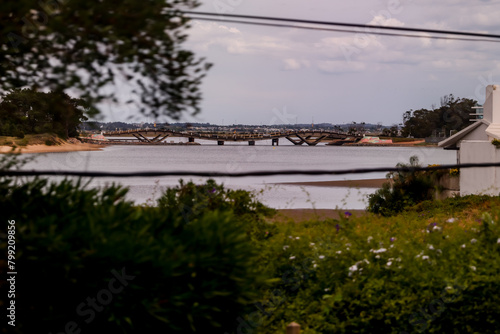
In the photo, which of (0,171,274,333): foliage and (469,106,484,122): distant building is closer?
(0,171,274,333): foliage

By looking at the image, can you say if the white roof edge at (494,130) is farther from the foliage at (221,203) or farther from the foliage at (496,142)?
the foliage at (221,203)

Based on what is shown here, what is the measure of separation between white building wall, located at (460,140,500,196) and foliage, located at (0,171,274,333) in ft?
64.5

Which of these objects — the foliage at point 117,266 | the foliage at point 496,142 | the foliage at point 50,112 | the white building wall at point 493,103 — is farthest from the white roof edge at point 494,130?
the foliage at point 117,266

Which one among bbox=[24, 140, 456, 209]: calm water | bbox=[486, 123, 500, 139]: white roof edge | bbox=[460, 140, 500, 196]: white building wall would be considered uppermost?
bbox=[486, 123, 500, 139]: white roof edge

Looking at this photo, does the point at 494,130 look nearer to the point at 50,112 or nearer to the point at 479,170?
the point at 479,170

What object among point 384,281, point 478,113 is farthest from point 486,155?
point 384,281

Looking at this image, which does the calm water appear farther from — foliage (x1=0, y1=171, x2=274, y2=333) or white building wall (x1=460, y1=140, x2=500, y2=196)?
white building wall (x1=460, y1=140, x2=500, y2=196)

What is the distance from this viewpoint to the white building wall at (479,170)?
22250mm

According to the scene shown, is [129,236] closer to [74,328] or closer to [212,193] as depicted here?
[74,328]

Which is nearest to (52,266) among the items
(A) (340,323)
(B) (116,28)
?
(B) (116,28)

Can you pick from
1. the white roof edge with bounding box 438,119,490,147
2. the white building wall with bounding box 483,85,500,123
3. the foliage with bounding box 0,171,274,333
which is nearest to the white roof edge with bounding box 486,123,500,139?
the white building wall with bounding box 483,85,500,123

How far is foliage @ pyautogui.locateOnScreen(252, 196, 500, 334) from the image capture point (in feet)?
20.7

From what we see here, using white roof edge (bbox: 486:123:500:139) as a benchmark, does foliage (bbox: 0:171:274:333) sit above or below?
below

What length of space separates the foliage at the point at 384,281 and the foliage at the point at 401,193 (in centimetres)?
1398
